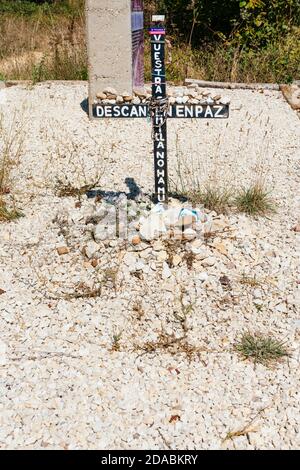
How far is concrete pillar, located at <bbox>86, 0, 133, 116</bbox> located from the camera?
6.06 meters

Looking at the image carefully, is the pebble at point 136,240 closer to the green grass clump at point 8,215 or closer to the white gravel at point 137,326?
the white gravel at point 137,326

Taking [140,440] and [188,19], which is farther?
[188,19]

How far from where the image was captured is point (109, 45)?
6.23 meters

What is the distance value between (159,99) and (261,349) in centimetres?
183

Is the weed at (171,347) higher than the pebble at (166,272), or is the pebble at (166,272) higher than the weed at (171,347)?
the pebble at (166,272)

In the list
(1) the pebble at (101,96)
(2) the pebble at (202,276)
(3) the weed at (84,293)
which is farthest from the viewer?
Answer: (1) the pebble at (101,96)

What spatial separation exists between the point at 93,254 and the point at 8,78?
16.2 feet

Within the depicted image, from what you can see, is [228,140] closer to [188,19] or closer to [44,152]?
[44,152]

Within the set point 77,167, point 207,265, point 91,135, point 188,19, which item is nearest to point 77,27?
point 188,19

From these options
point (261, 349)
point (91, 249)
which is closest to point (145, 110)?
point (91, 249)

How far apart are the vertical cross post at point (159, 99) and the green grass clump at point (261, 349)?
4.74 feet

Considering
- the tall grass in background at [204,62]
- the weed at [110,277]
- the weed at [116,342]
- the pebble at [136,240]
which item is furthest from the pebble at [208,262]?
the tall grass in background at [204,62]

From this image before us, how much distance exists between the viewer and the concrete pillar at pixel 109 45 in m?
6.06

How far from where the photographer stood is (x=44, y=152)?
5.50 m
